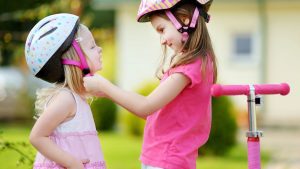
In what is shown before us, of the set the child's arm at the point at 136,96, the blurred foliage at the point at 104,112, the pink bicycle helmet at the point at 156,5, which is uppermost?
the blurred foliage at the point at 104,112

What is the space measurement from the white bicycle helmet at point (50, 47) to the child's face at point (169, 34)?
0.45 m

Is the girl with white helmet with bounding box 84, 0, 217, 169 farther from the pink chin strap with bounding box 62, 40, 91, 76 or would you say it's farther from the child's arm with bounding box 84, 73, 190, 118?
the pink chin strap with bounding box 62, 40, 91, 76

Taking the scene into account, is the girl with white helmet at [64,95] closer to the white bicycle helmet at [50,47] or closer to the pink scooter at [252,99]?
the white bicycle helmet at [50,47]

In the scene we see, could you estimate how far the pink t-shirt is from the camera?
4.23 m

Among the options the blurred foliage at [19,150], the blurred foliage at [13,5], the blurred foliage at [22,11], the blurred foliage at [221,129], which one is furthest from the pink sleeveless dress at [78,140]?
the blurred foliage at [221,129]

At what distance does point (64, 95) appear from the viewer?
4.39m

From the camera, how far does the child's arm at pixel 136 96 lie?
408 cm

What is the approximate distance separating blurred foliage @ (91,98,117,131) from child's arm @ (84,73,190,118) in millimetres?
16309

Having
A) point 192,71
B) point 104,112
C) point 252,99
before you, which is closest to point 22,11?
point 192,71

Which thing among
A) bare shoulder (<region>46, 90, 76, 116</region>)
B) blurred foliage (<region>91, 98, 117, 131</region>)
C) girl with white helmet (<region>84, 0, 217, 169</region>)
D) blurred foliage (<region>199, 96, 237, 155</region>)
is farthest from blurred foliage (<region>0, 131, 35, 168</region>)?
blurred foliage (<region>91, 98, 117, 131</region>)

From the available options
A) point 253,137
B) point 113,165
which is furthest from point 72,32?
point 113,165

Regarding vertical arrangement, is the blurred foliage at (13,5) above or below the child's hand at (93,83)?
above

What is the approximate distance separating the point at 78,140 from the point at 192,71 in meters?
0.70

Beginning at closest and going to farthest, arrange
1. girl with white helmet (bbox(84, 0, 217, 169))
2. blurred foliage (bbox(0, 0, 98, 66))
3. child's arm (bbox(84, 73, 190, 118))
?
child's arm (bbox(84, 73, 190, 118)), girl with white helmet (bbox(84, 0, 217, 169)), blurred foliage (bbox(0, 0, 98, 66))
